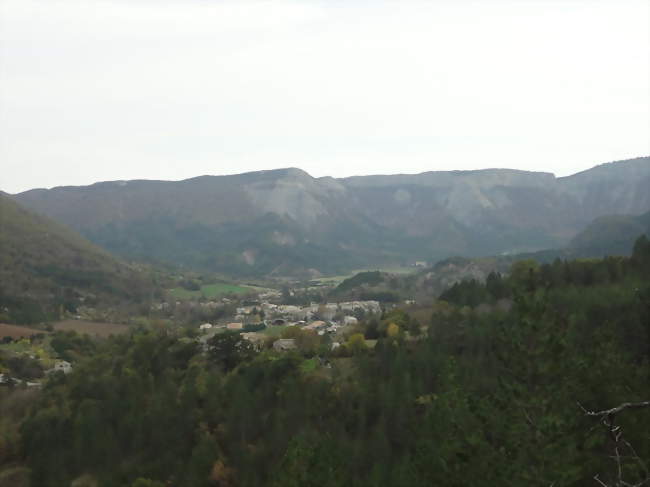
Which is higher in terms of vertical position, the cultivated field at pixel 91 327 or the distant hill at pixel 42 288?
the distant hill at pixel 42 288

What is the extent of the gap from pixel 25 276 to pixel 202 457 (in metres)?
144

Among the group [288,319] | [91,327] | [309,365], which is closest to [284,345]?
[309,365]

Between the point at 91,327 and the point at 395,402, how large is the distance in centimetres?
10584

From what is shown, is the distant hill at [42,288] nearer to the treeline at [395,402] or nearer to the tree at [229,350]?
the treeline at [395,402]

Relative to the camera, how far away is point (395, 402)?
2263 inches

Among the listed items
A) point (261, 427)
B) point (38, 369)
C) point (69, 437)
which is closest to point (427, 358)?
point (261, 427)

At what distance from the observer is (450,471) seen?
109 feet

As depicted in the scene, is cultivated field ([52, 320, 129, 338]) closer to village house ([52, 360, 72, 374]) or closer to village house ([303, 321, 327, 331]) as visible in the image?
village house ([52, 360, 72, 374])

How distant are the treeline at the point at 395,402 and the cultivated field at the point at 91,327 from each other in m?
42.6

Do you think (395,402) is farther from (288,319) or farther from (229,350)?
(288,319)

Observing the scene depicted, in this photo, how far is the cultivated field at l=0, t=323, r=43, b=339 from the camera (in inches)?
4786

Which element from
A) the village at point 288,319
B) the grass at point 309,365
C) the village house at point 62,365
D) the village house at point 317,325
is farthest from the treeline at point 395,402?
the village house at point 317,325

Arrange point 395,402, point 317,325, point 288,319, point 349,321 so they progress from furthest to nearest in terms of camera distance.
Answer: point 288,319 → point 349,321 → point 317,325 → point 395,402

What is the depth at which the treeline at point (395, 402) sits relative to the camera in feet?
93.2
